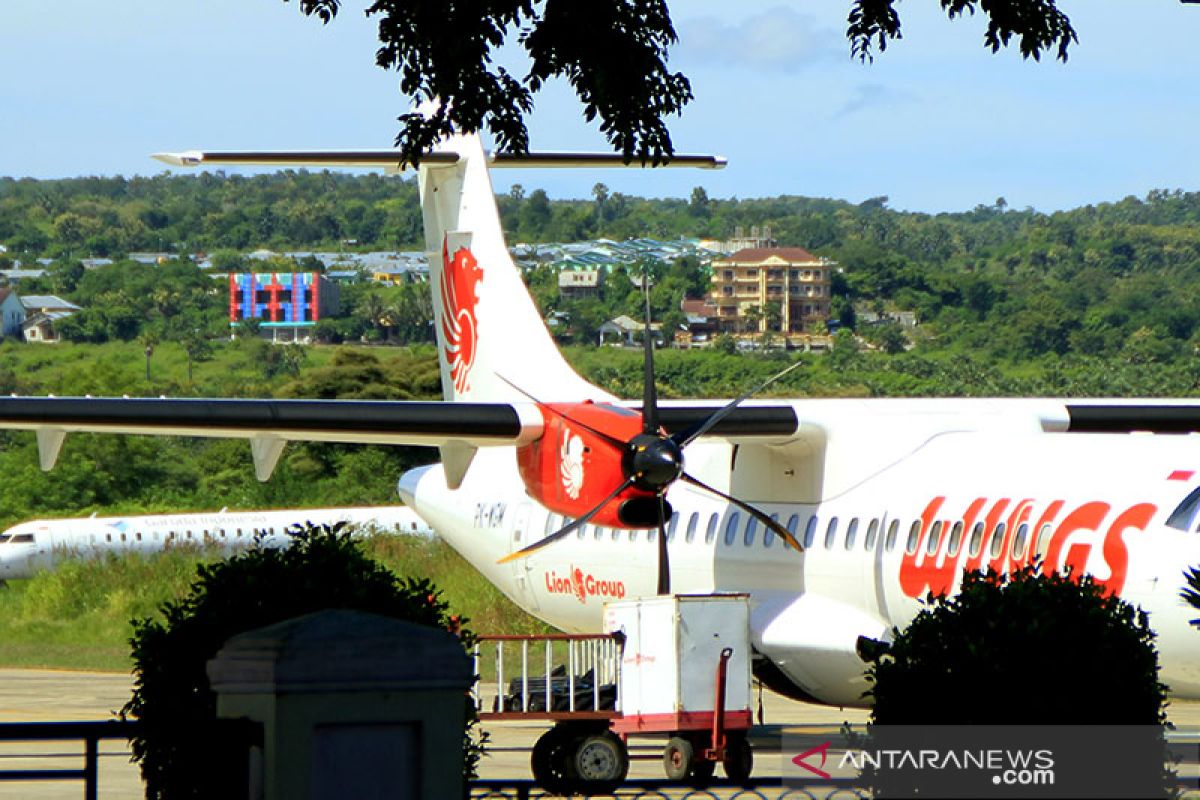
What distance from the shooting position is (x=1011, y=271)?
13200 centimetres

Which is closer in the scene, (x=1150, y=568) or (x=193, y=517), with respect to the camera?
(x=1150, y=568)

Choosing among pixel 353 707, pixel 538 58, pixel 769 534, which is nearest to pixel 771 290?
pixel 769 534

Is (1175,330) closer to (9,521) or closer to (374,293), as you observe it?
(374,293)

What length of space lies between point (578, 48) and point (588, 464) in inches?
344

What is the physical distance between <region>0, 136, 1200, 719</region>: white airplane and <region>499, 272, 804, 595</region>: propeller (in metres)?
0.02

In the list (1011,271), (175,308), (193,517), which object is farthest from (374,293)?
(193,517)

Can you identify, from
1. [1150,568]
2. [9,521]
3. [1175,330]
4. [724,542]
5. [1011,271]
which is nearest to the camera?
[1150,568]

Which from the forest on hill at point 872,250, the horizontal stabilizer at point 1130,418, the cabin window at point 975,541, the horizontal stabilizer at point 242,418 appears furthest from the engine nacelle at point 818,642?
the forest on hill at point 872,250

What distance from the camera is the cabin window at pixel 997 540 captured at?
1300 cm

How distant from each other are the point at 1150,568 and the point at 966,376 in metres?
74.2

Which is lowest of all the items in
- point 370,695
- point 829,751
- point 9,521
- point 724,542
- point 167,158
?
point 9,521

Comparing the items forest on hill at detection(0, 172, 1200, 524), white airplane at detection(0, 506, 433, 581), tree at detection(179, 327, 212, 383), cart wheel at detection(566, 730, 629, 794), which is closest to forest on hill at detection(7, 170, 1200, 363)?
forest on hill at detection(0, 172, 1200, 524)

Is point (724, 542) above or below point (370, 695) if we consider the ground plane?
below

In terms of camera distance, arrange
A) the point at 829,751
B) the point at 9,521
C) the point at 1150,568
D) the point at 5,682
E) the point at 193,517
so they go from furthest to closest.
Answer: the point at 9,521, the point at 193,517, the point at 5,682, the point at 829,751, the point at 1150,568
